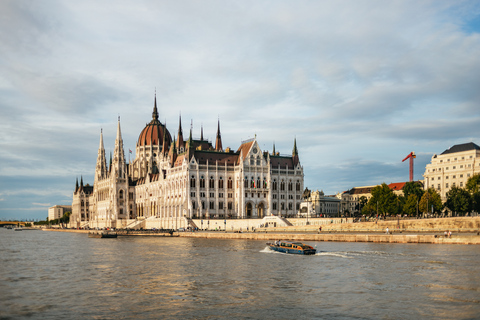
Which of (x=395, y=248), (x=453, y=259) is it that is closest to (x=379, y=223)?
(x=395, y=248)

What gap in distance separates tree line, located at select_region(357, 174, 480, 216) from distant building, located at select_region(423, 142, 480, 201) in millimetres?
5317

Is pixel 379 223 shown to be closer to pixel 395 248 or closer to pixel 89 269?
pixel 395 248

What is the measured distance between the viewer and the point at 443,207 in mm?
112938

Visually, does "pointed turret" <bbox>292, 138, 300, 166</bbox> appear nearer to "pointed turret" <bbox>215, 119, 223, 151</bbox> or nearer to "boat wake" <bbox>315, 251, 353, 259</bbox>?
"pointed turret" <bbox>215, 119, 223, 151</bbox>

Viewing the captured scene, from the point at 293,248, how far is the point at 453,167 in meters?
75.2

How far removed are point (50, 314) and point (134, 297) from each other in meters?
6.26

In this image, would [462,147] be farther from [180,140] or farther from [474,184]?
[180,140]

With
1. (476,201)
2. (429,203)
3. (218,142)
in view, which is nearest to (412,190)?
(429,203)

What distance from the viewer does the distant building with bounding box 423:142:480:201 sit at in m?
120

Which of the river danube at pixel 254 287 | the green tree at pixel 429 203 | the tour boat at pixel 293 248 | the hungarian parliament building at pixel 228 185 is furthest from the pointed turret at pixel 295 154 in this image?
the river danube at pixel 254 287

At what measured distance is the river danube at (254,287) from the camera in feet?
100

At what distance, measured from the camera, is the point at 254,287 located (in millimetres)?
39000

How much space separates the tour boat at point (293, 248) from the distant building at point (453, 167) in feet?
217

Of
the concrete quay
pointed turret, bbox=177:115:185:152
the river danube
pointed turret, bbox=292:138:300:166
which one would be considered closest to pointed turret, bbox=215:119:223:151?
pointed turret, bbox=177:115:185:152
